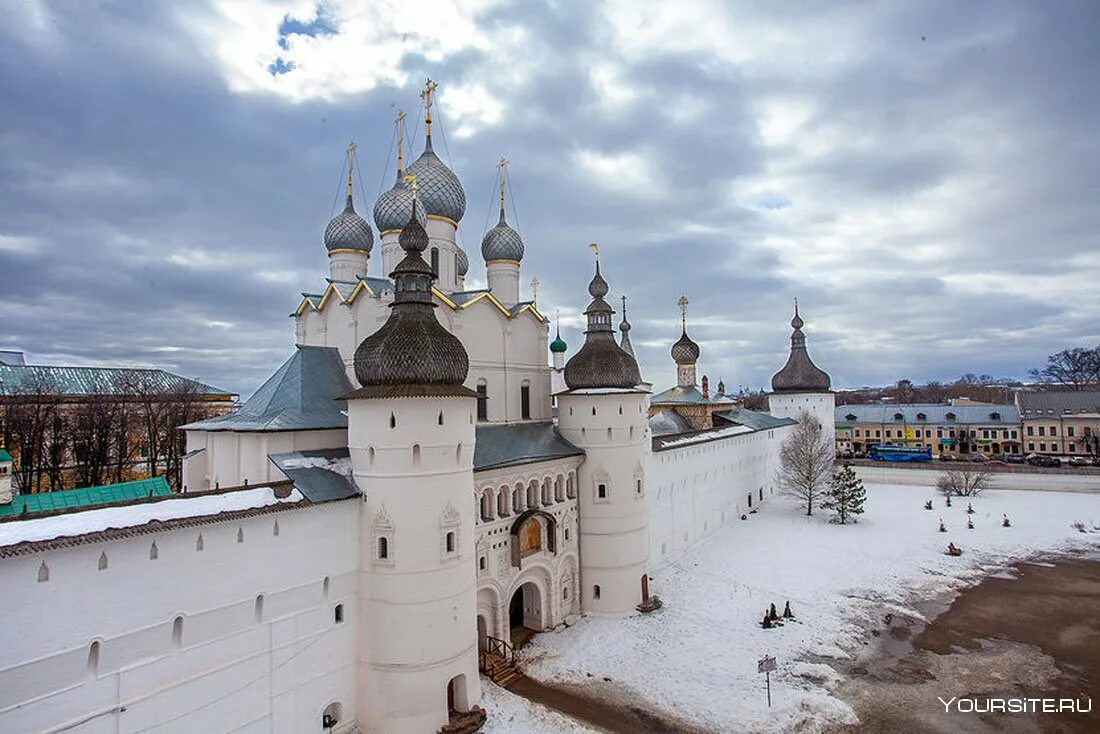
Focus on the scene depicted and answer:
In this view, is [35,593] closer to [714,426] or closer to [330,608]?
[330,608]

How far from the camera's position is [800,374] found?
43000 mm

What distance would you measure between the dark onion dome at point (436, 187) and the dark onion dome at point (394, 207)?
0.47 meters

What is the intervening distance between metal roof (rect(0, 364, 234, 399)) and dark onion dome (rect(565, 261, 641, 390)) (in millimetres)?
28609

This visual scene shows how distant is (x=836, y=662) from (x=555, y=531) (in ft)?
27.7

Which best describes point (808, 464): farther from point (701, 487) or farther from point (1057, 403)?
point (1057, 403)

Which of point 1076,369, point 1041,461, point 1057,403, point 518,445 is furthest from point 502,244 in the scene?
point 1076,369

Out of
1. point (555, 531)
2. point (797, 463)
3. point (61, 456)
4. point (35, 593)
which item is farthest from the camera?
point (797, 463)

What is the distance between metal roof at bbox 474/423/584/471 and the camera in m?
17.1

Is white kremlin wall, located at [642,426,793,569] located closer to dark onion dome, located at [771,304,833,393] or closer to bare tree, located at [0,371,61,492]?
dark onion dome, located at [771,304,833,393]

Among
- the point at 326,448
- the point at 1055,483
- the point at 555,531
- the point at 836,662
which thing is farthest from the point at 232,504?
the point at 1055,483

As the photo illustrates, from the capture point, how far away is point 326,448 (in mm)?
15461

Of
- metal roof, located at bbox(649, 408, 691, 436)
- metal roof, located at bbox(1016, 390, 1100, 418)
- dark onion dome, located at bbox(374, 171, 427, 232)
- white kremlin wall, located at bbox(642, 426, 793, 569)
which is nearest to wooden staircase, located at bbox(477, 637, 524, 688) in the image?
white kremlin wall, located at bbox(642, 426, 793, 569)

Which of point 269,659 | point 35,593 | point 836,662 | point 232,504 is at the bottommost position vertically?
point 836,662

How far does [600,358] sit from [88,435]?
2583 centimetres
